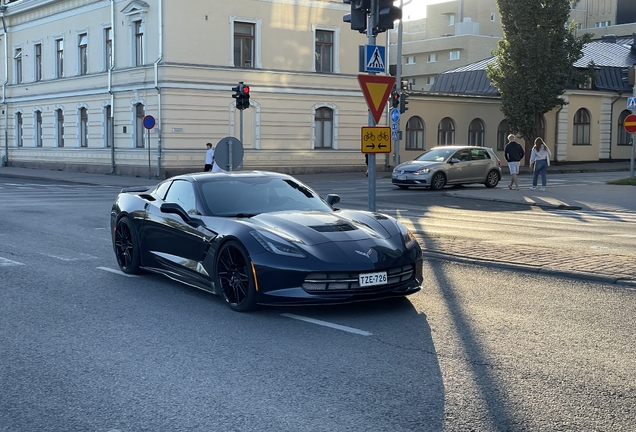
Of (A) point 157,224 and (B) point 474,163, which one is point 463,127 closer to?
(B) point 474,163

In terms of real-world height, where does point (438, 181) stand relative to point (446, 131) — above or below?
below

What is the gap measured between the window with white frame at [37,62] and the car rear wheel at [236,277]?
43136mm

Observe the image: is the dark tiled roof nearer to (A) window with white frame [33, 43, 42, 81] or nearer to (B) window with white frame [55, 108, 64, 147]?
(B) window with white frame [55, 108, 64, 147]

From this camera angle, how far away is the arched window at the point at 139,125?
39.2m

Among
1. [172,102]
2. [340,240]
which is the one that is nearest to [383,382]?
[340,240]

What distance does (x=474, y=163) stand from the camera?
28859mm

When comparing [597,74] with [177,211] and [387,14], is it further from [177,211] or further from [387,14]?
[177,211]

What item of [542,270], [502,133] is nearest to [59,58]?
[502,133]

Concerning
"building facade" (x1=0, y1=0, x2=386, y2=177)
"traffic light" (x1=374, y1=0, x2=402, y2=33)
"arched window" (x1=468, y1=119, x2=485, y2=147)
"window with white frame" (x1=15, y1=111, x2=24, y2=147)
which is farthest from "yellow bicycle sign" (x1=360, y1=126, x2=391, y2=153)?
"window with white frame" (x1=15, y1=111, x2=24, y2=147)

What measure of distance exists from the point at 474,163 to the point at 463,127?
18931 millimetres

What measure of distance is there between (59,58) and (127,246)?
38713 millimetres

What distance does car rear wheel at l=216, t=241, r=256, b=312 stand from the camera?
7598 millimetres

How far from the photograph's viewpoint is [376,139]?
1213 cm

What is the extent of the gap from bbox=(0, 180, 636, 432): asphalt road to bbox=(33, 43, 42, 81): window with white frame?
4097 centimetres
